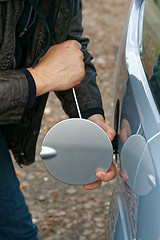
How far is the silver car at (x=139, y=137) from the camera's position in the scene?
1.35 m

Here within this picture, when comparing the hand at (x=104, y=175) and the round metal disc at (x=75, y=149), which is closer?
the round metal disc at (x=75, y=149)

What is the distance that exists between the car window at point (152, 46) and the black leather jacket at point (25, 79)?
1.03 feet

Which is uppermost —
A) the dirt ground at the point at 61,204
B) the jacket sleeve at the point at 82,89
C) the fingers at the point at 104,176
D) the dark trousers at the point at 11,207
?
the jacket sleeve at the point at 82,89

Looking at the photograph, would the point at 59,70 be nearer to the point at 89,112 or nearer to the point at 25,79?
the point at 25,79

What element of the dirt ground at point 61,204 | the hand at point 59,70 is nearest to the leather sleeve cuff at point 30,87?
the hand at point 59,70

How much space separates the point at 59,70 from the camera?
1.77 metres

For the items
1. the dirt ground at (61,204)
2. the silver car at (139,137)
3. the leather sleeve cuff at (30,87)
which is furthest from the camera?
the dirt ground at (61,204)

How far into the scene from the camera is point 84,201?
139 inches

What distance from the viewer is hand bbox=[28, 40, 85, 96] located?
1755 millimetres

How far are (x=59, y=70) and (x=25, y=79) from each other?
0.15 metres

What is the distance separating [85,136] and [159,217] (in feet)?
1.33

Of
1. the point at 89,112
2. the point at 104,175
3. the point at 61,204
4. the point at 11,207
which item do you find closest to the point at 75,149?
the point at 104,175

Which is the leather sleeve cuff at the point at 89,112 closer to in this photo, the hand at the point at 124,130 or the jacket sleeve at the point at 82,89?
the jacket sleeve at the point at 82,89

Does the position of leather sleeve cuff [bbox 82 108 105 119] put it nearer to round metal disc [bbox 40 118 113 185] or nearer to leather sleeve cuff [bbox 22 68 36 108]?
leather sleeve cuff [bbox 22 68 36 108]
